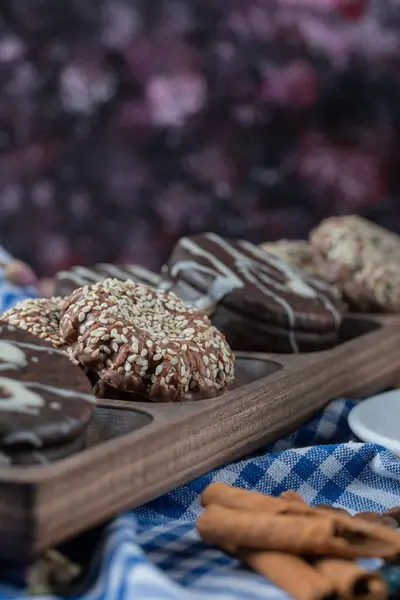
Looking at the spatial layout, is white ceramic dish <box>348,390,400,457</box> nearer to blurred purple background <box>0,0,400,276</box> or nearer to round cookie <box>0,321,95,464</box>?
round cookie <box>0,321,95,464</box>

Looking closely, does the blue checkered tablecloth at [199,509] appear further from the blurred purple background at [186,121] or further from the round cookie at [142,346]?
the blurred purple background at [186,121]

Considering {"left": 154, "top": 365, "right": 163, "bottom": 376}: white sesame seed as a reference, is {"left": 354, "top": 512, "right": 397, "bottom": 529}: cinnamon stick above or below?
below

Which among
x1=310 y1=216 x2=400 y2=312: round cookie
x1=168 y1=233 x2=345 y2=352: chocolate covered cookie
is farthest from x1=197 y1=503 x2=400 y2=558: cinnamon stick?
x1=310 y1=216 x2=400 y2=312: round cookie

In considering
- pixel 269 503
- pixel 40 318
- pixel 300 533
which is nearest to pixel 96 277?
pixel 40 318

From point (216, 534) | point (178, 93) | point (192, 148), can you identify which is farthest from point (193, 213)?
point (216, 534)

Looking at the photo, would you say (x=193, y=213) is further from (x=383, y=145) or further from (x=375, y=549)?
(x=375, y=549)

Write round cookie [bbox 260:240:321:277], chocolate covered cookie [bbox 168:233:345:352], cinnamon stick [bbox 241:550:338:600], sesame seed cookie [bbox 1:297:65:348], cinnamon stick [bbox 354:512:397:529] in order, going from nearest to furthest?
cinnamon stick [bbox 241:550:338:600], cinnamon stick [bbox 354:512:397:529], sesame seed cookie [bbox 1:297:65:348], chocolate covered cookie [bbox 168:233:345:352], round cookie [bbox 260:240:321:277]
